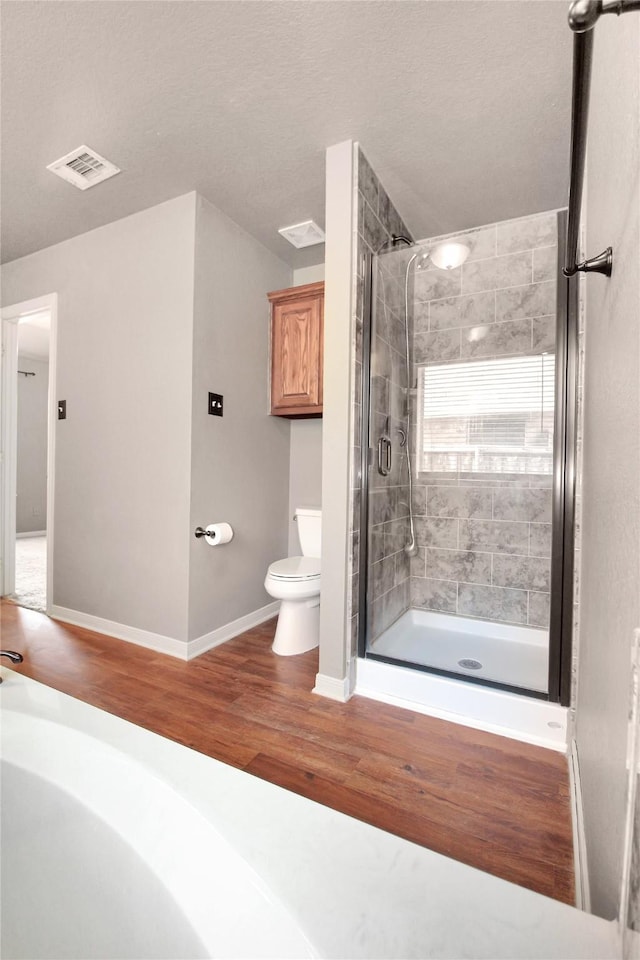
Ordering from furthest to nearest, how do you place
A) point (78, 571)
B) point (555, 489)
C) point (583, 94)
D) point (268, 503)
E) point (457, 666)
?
point (268, 503)
point (78, 571)
point (457, 666)
point (555, 489)
point (583, 94)

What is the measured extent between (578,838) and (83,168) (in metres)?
3.35

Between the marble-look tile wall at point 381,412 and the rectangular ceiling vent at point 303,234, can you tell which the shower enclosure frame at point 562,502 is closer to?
the marble-look tile wall at point 381,412

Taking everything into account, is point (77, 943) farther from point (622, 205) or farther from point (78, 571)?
point (78, 571)

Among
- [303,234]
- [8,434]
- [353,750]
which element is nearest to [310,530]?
[353,750]

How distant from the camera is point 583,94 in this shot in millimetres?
722

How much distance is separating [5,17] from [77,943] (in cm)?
256

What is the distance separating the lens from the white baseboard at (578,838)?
1045 millimetres

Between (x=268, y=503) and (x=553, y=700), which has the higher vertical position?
(x=268, y=503)

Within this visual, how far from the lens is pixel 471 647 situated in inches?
90.4

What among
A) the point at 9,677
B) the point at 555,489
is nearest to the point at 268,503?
the point at 555,489

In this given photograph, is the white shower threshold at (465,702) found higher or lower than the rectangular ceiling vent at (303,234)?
lower

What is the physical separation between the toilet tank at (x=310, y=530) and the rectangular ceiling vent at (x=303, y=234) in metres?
1.74

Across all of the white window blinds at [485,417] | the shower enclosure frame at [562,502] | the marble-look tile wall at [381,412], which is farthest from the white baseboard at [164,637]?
the white window blinds at [485,417]

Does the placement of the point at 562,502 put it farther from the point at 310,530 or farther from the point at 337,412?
the point at 310,530
